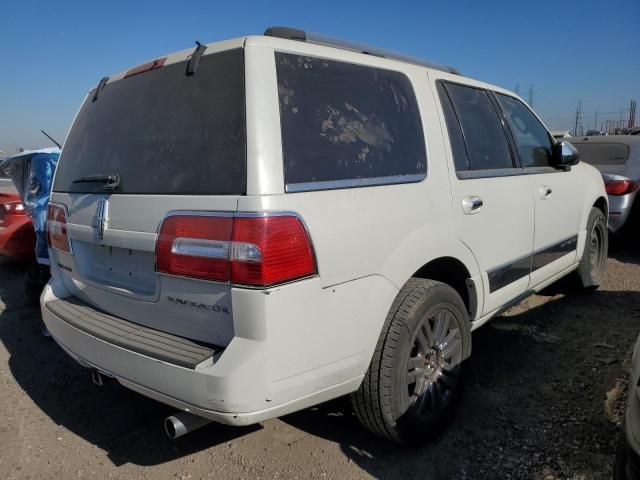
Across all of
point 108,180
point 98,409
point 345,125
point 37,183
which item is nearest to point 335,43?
point 345,125

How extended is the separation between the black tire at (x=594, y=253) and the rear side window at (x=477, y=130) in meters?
1.66

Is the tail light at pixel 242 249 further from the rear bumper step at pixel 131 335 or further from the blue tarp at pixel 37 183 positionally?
the blue tarp at pixel 37 183

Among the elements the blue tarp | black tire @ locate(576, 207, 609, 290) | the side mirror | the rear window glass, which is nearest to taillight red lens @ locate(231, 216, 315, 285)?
the side mirror

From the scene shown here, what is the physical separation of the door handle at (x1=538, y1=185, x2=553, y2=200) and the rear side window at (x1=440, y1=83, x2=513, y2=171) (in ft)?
1.20

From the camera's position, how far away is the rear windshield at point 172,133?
197 cm

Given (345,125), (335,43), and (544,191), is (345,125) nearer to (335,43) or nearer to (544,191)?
(335,43)

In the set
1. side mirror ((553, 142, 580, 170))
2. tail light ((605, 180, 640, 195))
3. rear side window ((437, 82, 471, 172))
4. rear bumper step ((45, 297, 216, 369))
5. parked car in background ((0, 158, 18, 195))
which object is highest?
rear side window ((437, 82, 471, 172))

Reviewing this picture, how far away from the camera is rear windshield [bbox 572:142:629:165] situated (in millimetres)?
6512

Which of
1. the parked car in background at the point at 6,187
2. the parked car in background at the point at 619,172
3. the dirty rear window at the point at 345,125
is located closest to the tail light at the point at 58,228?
the dirty rear window at the point at 345,125

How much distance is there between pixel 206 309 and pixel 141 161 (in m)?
0.80

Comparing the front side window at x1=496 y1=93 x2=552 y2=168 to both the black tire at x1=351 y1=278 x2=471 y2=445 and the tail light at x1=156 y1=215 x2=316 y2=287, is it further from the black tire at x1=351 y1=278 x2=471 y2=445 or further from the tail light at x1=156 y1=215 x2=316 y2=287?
the tail light at x1=156 y1=215 x2=316 y2=287

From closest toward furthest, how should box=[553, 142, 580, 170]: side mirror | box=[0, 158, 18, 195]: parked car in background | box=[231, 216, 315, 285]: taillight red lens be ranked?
1. box=[231, 216, 315, 285]: taillight red lens
2. box=[553, 142, 580, 170]: side mirror
3. box=[0, 158, 18, 195]: parked car in background

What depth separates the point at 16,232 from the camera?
218 inches

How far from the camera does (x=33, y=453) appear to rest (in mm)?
2691
